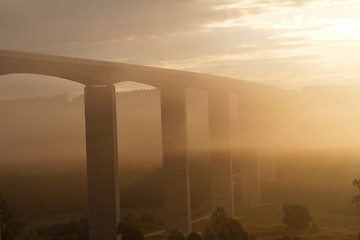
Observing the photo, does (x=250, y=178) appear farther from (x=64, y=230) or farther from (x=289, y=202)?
(x=64, y=230)

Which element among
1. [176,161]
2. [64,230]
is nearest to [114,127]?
[176,161]

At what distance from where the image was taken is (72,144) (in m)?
150

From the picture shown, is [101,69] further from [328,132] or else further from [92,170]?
[328,132]

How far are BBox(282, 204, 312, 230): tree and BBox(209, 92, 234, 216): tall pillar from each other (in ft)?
34.2

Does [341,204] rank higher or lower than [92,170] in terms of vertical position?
lower

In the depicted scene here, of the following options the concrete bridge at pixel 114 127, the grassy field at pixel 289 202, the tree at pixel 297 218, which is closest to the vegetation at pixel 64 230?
the grassy field at pixel 289 202

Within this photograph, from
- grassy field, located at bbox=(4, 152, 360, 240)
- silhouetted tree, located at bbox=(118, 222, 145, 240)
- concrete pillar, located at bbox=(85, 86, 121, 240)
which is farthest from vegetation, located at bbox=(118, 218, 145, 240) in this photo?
grassy field, located at bbox=(4, 152, 360, 240)

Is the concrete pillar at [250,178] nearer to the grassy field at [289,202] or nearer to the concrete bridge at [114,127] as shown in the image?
the grassy field at [289,202]

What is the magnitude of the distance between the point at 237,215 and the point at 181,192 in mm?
16766

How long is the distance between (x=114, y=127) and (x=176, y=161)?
10295 millimetres

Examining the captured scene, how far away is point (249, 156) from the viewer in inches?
3644

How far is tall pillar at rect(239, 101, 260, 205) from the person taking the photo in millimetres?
90500

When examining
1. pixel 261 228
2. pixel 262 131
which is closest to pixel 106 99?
pixel 261 228

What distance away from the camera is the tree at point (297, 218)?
63.6 meters
